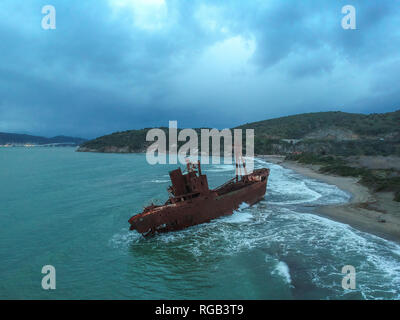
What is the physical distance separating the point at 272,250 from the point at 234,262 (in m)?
2.58

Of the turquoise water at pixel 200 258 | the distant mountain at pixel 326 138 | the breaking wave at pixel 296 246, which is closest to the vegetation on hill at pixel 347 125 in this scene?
the distant mountain at pixel 326 138

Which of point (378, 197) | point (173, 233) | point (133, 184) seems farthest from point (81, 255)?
point (378, 197)

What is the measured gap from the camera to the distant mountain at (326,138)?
79.6 meters

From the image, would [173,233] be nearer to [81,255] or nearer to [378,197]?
[81,255]

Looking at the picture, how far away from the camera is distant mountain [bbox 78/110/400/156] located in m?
79.6

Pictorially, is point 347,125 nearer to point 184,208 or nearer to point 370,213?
point 370,213

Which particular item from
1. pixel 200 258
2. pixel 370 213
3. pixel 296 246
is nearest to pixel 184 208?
pixel 200 258

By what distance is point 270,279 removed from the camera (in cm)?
1107

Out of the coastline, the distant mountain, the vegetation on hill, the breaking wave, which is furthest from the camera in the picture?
the vegetation on hill

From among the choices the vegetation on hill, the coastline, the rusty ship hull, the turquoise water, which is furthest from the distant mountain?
the rusty ship hull

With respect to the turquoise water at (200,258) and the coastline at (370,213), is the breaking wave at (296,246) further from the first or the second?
the coastline at (370,213)

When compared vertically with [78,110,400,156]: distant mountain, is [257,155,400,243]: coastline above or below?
below

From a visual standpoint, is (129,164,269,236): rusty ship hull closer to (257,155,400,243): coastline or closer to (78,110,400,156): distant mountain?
(257,155,400,243): coastline

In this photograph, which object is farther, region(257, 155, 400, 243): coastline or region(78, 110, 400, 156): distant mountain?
region(78, 110, 400, 156): distant mountain
